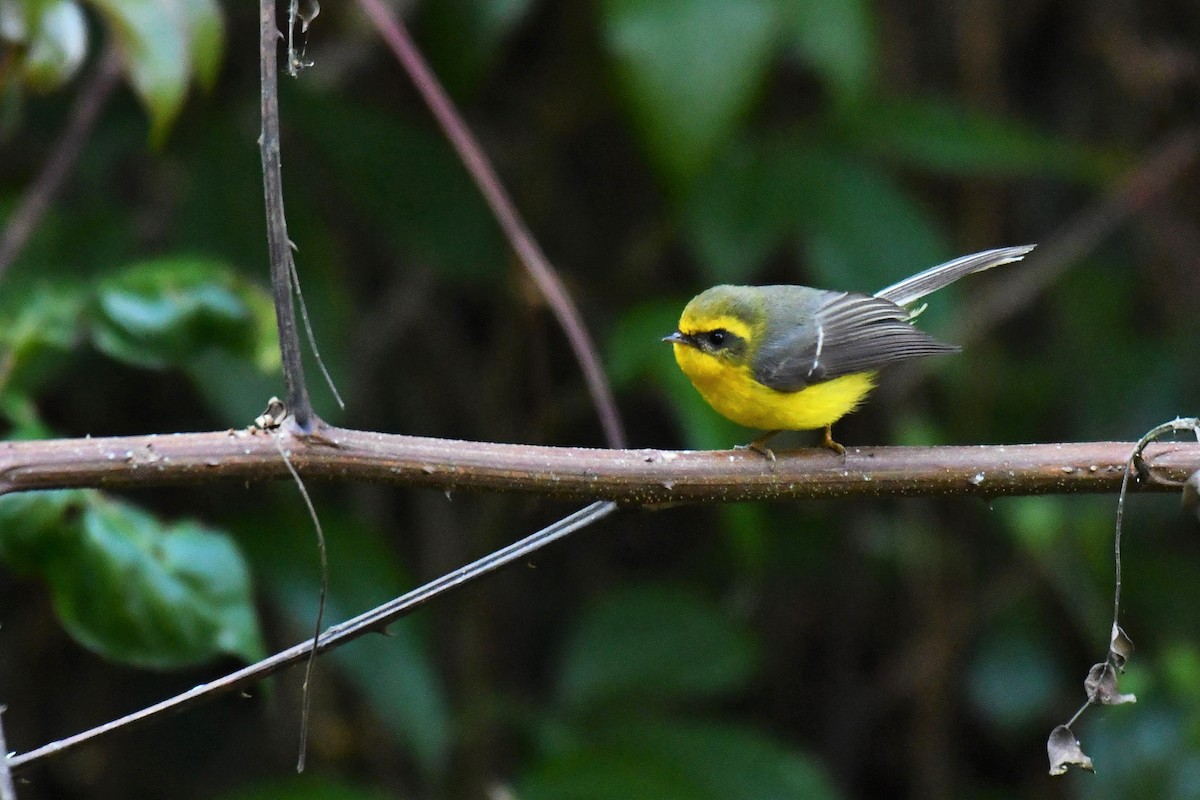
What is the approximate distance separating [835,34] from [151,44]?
6.32ft

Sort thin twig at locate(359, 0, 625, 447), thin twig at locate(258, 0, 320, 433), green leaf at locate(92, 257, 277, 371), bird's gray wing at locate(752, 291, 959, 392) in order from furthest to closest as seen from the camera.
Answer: bird's gray wing at locate(752, 291, 959, 392), green leaf at locate(92, 257, 277, 371), thin twig at locate(359, 0, 625, 447), thin twig at locate(258, 0, 320, 433)

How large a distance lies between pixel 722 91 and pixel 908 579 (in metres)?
2.32

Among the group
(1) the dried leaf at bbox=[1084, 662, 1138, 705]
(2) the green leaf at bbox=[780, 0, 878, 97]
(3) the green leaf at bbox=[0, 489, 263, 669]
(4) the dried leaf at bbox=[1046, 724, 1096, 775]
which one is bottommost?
(4) the dried leaf at bbox=[1046, 724, 1096, 775]

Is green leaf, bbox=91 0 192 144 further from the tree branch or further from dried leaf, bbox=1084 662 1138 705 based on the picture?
dried leaf, bbox=1084 662 1138 705

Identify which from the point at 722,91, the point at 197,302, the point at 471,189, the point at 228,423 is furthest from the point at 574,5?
the point at 197,302

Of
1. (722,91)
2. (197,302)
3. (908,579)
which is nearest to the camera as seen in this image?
(197,302)

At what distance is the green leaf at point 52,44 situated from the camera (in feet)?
7.18

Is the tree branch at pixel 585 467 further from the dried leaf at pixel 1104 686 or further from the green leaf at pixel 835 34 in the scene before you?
the green leaf at pixel 835 34

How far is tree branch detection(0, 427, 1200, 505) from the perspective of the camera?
5.48 feet

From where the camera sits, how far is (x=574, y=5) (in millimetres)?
4277

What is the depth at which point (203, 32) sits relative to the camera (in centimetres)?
232

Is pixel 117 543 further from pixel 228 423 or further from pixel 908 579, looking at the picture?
pixel 908 579

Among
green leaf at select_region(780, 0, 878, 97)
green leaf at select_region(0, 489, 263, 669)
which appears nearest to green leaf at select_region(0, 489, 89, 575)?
green leaf at select_region(0, 489, 263, 669)

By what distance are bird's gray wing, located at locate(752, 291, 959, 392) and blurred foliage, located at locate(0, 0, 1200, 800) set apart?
586 millimetres
